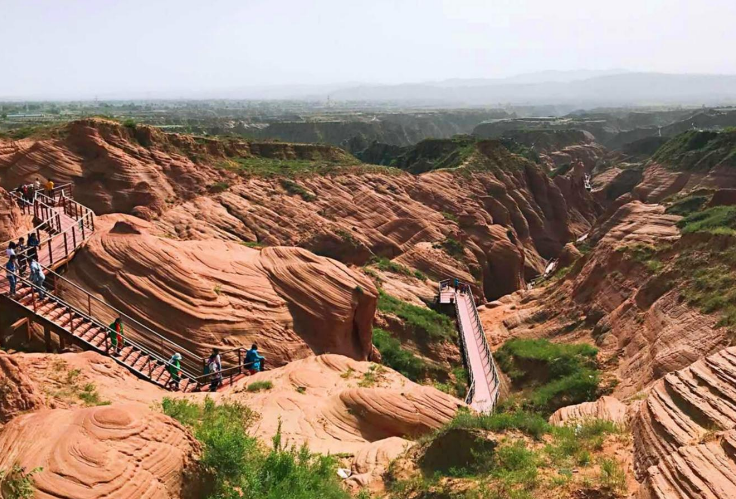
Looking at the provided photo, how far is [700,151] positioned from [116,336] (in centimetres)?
5777

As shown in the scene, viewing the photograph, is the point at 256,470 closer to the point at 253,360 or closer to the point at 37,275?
the point at 253,360

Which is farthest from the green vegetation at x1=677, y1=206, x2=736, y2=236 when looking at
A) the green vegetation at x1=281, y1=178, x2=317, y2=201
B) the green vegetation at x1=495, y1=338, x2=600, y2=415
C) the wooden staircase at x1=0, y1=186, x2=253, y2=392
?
the green vegetation at x1=281, y1=178, x2=317, y2=201

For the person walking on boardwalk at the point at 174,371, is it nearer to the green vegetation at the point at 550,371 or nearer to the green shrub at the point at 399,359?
the green shrub at the point at 399,359

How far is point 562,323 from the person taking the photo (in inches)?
1042

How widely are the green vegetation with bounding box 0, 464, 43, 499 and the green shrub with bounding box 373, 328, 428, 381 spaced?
1673 centimetres

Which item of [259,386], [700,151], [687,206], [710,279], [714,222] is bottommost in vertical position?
[259,386]

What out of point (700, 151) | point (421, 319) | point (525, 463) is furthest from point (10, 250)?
point (700, 151)

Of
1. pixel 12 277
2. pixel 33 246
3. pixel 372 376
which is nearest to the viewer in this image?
pixel 12 277

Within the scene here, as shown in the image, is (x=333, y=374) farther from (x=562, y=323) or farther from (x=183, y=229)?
(x=183, y=229)

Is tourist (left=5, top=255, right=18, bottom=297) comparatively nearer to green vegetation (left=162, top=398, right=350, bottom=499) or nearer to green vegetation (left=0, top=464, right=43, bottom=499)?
green vegetation (left=162, top=398, right=350, bottom=499)

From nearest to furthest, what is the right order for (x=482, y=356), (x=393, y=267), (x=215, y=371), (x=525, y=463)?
(x=525, y=463), (x=215, y=371), (x=482, y=356), (x=393, y=267)

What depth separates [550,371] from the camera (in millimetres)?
21375

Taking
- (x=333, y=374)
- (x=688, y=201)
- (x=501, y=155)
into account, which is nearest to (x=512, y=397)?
(x=333, y=374)

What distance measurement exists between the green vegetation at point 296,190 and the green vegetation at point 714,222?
74.7ft
